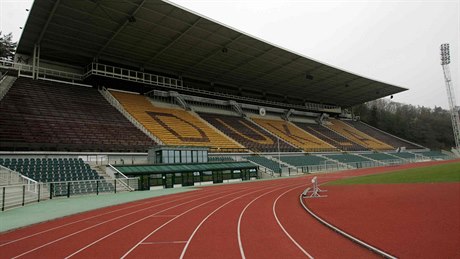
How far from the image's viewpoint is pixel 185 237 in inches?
331

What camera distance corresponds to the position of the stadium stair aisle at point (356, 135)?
2530 inches

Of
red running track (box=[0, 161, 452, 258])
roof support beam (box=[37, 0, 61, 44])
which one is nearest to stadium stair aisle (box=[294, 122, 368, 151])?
roof support beam (box=[37, 0, 61, 44])

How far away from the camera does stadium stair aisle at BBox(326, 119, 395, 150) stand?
64250 millimetres

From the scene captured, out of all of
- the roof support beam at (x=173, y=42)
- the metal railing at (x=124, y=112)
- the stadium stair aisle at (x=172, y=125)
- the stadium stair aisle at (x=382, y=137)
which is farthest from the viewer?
the stadium stair aisle at (x=382, y=137)

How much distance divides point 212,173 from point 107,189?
1195cm

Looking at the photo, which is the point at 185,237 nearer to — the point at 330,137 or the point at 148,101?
the point at 148,101

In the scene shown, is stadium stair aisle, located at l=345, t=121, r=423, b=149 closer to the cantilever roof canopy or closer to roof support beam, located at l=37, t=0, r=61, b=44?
the cantilever roof canopy

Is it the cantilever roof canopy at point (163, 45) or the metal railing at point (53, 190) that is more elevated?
the cantilever roof canopy at point (163, 45)

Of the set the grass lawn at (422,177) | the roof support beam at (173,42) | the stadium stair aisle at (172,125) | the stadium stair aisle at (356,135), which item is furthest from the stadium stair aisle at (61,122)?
the stadium stair aisle at (356,135)

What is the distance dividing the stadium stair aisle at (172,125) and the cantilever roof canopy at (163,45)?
5.80 m

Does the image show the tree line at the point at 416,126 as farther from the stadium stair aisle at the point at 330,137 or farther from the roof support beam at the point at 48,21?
the roof support beam at the point at 48,21

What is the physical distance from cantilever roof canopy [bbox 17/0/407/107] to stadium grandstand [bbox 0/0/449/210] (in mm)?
161

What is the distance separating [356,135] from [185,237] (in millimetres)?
67601

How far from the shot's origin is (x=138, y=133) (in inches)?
1357
